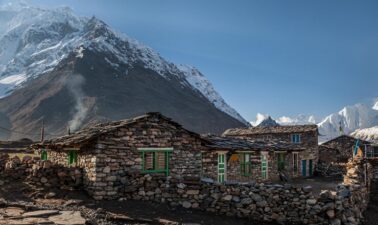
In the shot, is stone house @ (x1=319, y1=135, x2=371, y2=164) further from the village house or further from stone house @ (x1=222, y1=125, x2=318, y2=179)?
the village house

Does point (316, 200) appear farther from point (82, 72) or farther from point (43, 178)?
point (82, 72)

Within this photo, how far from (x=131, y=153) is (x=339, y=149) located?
4373 cm

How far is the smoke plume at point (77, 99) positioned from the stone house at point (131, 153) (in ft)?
292

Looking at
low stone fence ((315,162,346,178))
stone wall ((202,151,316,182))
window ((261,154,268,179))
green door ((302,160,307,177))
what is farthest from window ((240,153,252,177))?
low stone fence ((315,162,346,178))

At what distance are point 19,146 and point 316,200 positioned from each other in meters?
51.2

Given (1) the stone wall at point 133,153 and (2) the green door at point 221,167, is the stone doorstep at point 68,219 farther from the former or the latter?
(2) the green door at point 221,167

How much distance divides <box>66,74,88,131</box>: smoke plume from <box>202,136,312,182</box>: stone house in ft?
262

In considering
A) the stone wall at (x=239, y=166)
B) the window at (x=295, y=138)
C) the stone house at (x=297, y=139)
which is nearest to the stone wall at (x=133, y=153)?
the stone wall at (x=239, y=166)

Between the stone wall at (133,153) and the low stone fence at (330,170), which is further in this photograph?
the low stone fence at (330,170)

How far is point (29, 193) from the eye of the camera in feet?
56.8

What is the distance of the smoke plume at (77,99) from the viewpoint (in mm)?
111588

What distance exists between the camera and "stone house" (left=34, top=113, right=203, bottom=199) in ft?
58.4

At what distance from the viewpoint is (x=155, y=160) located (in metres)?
20.4

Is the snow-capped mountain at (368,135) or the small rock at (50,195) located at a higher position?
the snow-capped mountain at (368,135)
